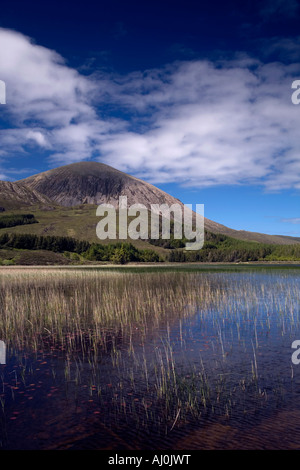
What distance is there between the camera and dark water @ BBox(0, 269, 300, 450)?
28.0ft

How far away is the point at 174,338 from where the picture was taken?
60.1 feet

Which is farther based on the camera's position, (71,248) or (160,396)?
(71,248)

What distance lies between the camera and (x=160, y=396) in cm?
1090

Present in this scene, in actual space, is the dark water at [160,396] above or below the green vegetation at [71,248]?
below

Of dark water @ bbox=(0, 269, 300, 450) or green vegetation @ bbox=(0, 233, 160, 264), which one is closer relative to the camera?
dark water @ bbox=(0, 269, 300, 450)

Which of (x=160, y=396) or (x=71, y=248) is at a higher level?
(x=71, y=248)

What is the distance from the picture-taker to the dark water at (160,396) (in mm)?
8539

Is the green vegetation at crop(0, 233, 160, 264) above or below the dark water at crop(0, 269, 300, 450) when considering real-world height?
above

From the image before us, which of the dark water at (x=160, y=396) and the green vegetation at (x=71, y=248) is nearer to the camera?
the dark water at (x=160, y=396)
